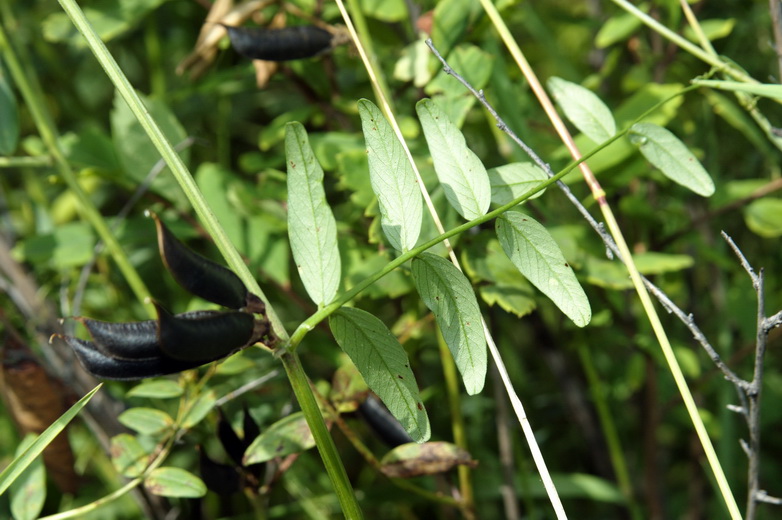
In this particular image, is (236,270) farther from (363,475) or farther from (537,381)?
(537,381)

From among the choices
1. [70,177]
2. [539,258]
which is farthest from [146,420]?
[539,258]

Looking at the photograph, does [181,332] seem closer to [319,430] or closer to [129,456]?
[319,430]

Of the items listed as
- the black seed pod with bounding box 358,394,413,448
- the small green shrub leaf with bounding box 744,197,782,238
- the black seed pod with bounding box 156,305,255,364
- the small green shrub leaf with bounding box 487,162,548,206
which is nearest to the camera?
the black seed pod with bounding box 156,305,255,364

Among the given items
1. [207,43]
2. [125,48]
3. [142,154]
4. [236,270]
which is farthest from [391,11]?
[125,48]

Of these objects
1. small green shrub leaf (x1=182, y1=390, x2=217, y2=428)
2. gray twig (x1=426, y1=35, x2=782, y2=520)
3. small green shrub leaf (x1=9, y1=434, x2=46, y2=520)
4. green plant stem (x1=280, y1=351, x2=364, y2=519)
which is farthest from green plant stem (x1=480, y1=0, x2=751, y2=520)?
small green shrub leaf (x1=9, y1=434, x2=46, y2=520)

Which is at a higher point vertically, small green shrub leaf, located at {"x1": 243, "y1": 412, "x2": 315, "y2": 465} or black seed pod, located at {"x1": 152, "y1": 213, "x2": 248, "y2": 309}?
black seed pod, located at {"x1": 152, "y1": 213, "x2": 248, "y2": 309}

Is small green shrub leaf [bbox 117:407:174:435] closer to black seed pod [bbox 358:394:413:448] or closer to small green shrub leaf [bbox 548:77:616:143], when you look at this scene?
black seed pod [bbox 358:394:413:448]

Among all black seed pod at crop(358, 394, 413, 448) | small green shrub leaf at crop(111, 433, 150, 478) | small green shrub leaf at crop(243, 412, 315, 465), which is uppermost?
small green shrub leaf at crop(111, 433, 150, 478)
